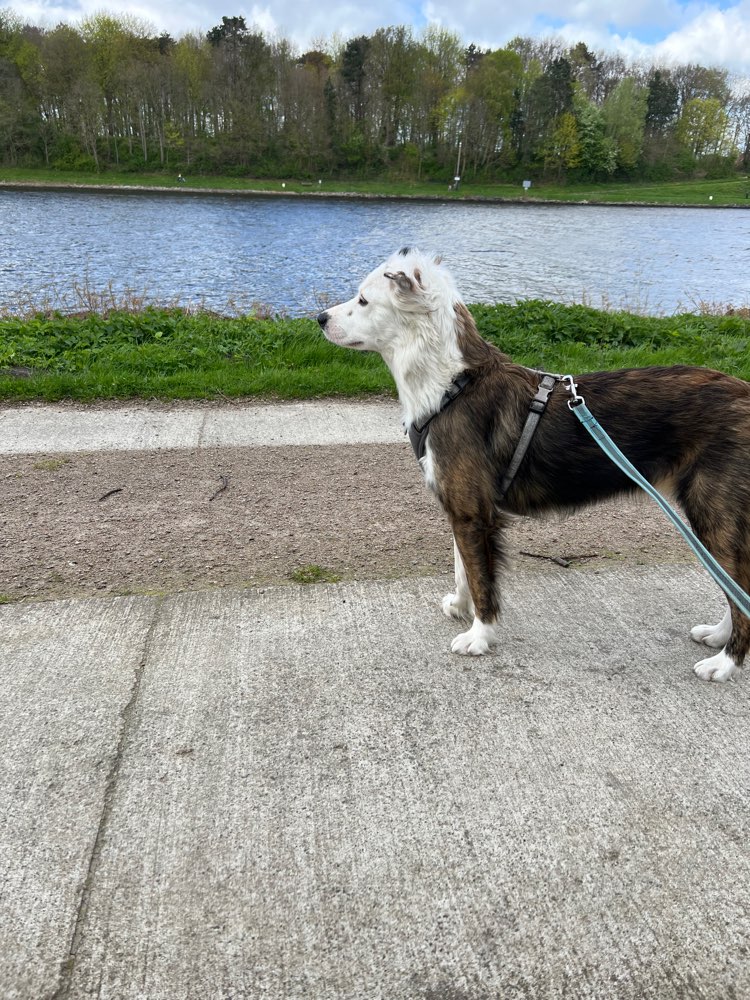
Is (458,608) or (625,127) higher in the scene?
(625,127)

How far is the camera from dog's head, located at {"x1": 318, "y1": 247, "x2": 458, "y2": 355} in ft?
11.1

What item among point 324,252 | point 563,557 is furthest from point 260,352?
point 324,252

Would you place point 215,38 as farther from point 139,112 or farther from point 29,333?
point 29,333

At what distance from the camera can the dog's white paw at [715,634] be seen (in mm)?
3588

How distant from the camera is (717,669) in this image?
3342 mm

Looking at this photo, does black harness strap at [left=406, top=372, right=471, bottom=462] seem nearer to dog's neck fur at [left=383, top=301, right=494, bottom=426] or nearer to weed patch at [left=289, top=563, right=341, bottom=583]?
dog's neck fur at [left=383, top=301, right=494, bottom=426]

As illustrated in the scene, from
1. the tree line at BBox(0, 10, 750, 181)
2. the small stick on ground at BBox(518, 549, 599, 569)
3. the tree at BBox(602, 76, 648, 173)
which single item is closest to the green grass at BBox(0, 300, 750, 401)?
the small stick on ground at BBox(518, 549, 599, 569)

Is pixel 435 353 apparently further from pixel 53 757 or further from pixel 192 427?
pixel 192 427

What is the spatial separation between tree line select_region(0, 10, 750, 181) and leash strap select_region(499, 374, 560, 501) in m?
79.9

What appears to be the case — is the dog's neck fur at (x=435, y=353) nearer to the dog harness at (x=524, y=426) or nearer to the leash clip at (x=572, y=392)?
the dog harness at (x=524, y=426)

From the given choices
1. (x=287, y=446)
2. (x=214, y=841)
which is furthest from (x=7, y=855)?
(x=287, y=446)

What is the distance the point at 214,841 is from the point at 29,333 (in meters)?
7.87

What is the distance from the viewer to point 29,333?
8555 millimetres

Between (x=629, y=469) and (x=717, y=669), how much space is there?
1.10 m
